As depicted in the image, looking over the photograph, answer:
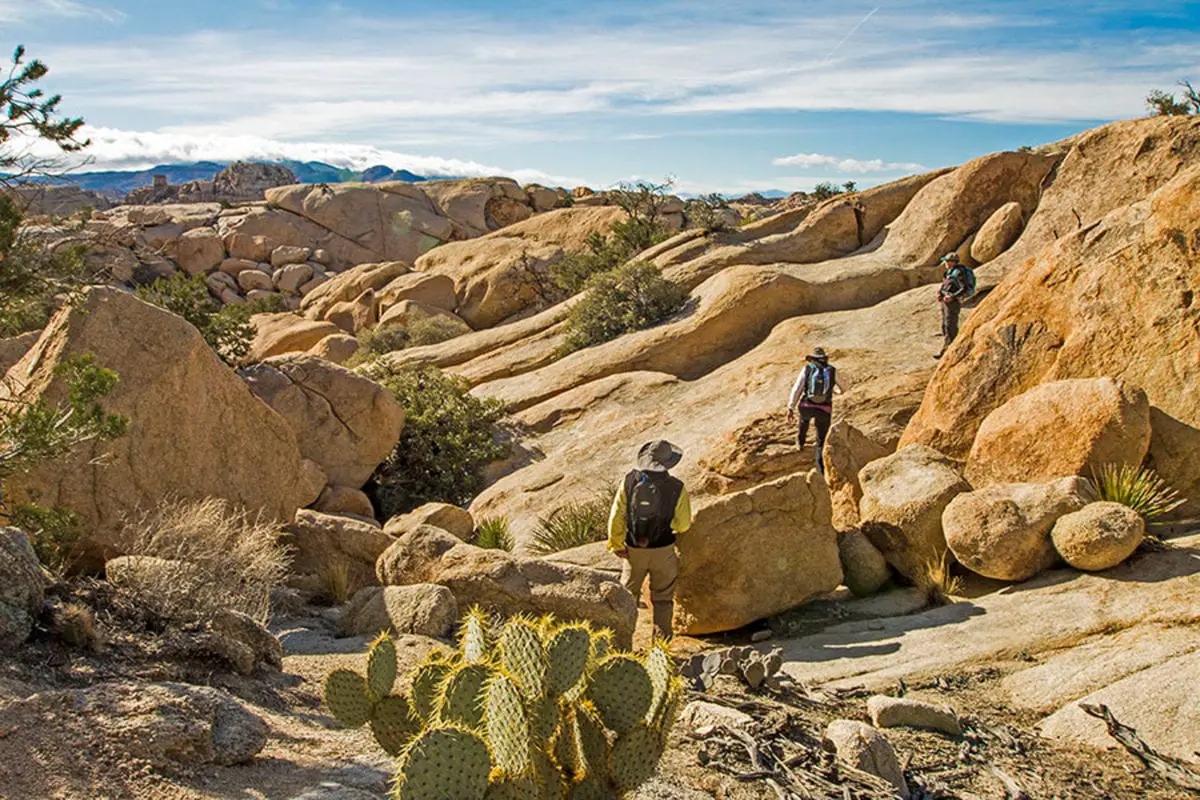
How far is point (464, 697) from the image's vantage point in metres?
4.57

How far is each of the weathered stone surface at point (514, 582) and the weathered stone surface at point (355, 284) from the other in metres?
29.9

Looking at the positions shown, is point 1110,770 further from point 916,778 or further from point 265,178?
point 265,178

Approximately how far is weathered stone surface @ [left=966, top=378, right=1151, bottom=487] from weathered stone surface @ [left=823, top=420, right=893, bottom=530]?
1.50 m

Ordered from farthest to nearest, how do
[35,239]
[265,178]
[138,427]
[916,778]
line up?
[265,178]
[138,427]
[35,239]
[916,778]

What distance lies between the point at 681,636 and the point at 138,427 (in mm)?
6481

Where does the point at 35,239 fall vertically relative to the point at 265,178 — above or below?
below

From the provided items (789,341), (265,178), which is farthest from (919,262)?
(265,178)

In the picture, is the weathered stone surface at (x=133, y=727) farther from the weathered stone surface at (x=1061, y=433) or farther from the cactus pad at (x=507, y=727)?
the weathered stone surface at (x=1061, y=433)

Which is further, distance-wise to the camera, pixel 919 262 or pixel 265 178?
pixel 265 178

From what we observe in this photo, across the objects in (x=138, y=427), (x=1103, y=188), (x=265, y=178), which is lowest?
(x=138, y=427)

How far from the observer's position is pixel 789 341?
19734 mm

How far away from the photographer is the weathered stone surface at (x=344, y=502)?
15.3 m

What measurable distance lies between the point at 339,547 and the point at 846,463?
21.8 feet

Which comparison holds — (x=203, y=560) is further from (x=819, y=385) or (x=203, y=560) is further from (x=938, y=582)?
(x=819, y=385)
